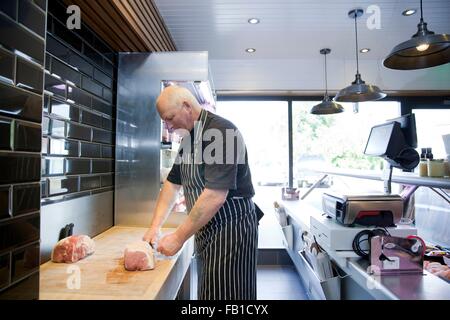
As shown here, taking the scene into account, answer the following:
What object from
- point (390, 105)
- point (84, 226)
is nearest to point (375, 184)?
point (390, 105)

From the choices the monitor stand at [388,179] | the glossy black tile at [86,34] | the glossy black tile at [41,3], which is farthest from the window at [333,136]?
the glossy black tile at [41,3]

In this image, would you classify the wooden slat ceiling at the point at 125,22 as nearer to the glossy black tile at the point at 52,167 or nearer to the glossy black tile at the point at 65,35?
the glossy black tile at the point at 65,35

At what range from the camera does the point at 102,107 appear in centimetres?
176

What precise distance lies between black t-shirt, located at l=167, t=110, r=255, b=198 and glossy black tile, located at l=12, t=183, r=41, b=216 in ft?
2.06

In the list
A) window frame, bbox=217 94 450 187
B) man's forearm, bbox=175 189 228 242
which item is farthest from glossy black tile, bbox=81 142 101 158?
window frame, bbox=217 94 450 187

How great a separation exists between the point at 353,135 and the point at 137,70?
3.16m

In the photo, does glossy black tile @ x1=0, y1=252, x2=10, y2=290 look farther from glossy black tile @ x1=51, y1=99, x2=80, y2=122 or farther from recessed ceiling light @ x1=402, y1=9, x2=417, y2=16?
recessed ceiling light @ x1=402, y1=9, x2=417, y2=16

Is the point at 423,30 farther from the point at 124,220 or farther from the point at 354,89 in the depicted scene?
the point at 124,220

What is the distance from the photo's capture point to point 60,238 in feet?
4.33

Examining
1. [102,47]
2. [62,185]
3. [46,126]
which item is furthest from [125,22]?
[62,185]

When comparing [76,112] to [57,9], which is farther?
[76,112]

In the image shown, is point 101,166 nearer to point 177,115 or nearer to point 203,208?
point 177,115

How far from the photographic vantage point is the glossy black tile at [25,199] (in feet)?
2.02

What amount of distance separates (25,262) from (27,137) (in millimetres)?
287
